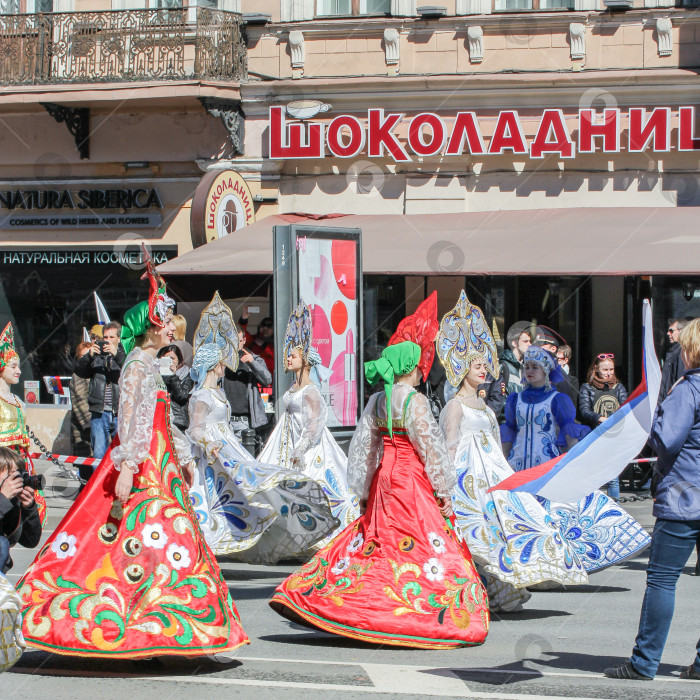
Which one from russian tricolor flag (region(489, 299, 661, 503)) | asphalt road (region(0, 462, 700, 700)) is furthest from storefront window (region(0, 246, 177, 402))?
russian tricolor flag (region(489, 299, 661, 503))

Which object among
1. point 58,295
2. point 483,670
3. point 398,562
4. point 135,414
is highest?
point 58,295

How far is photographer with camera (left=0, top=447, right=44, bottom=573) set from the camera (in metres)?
5.45

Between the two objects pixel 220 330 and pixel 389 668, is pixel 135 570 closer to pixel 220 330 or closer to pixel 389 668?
pixel 389 668

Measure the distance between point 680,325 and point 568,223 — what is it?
4.55 meters

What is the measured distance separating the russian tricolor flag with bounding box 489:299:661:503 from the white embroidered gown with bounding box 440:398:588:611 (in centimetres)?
165

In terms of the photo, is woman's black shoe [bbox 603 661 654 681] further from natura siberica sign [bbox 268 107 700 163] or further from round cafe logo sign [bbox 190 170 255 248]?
round cafe logo sign [bbox 190 170 255 248]

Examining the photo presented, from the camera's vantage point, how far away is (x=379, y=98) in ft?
56.9

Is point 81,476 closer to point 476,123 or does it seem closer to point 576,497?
point 476,123

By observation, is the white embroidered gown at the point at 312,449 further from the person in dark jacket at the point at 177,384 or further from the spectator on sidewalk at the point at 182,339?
the spectator on sidewalk at the point at 182,339

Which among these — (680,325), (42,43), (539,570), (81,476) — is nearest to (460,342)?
(539,570)

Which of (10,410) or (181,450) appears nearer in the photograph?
(181,450)

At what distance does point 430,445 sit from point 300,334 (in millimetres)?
3540

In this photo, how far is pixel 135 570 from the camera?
6.12 m

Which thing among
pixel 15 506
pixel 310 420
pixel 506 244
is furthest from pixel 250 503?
pixel 506 244
